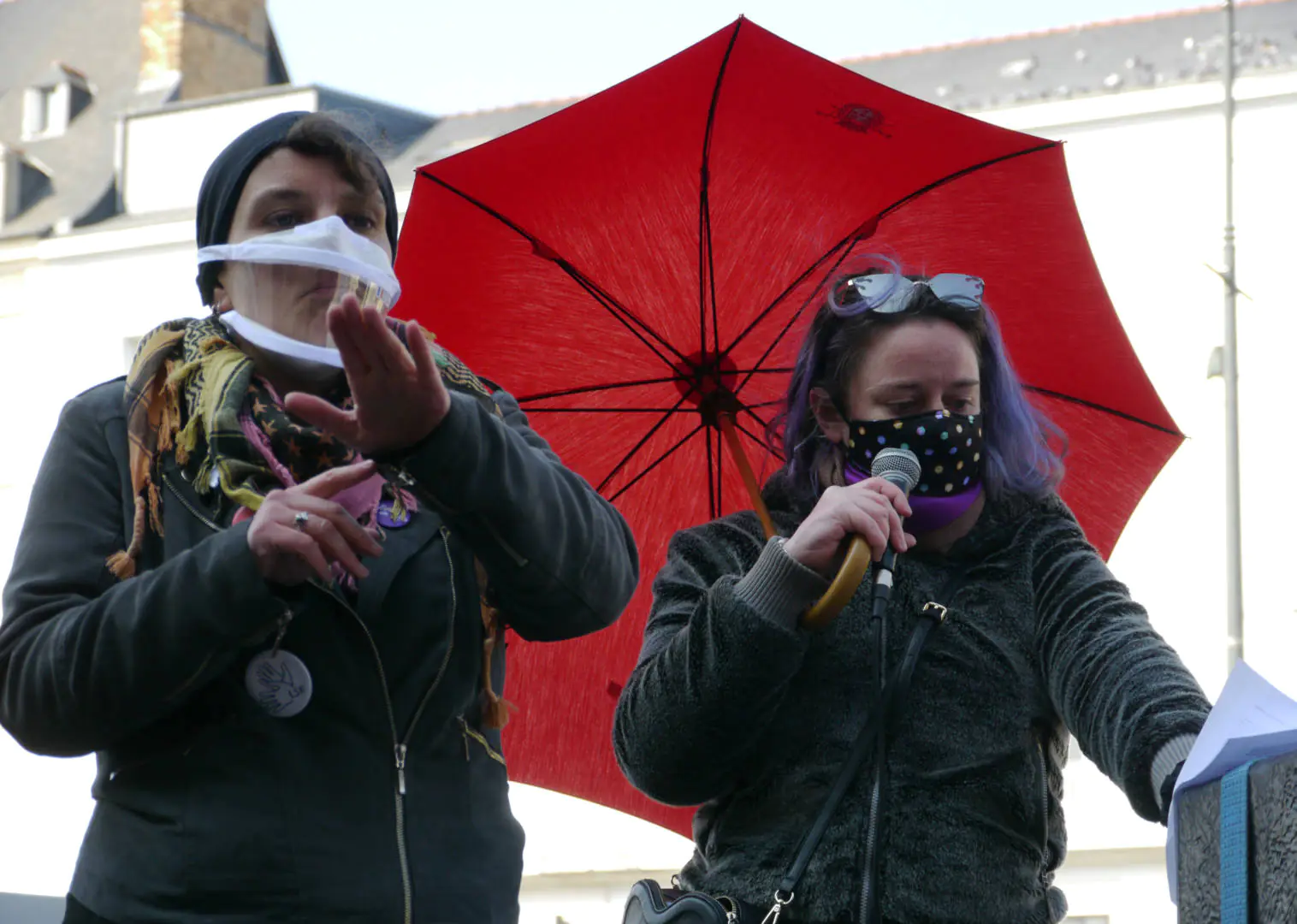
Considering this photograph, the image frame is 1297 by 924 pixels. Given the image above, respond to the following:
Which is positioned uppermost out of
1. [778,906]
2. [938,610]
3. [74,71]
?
[74,71]

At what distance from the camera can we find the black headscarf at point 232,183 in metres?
2.79

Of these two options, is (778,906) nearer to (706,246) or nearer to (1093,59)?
(706,246)

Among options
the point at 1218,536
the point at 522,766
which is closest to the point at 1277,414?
the point at 1218,536

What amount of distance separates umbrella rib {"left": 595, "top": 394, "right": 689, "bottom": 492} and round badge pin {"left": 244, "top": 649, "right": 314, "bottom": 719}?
1.92 meters

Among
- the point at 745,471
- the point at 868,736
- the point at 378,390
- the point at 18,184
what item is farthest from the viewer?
the point at 18,184

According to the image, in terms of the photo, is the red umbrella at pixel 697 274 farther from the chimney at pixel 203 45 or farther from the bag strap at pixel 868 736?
the chimney at pixel 203 45

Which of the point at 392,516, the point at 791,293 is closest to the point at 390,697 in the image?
the point at 392,516

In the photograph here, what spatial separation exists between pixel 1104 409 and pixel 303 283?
7.06 feet

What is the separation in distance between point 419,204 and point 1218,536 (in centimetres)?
1750

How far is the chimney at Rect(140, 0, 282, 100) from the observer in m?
28.5

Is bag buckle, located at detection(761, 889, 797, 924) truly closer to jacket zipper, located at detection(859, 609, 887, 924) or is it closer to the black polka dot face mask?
jacket zipper, located at detection(859, 609, 887, 924)

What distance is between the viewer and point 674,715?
2963 mm

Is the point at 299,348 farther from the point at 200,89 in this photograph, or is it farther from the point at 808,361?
the point at 200,89

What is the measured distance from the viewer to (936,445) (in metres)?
3.14
